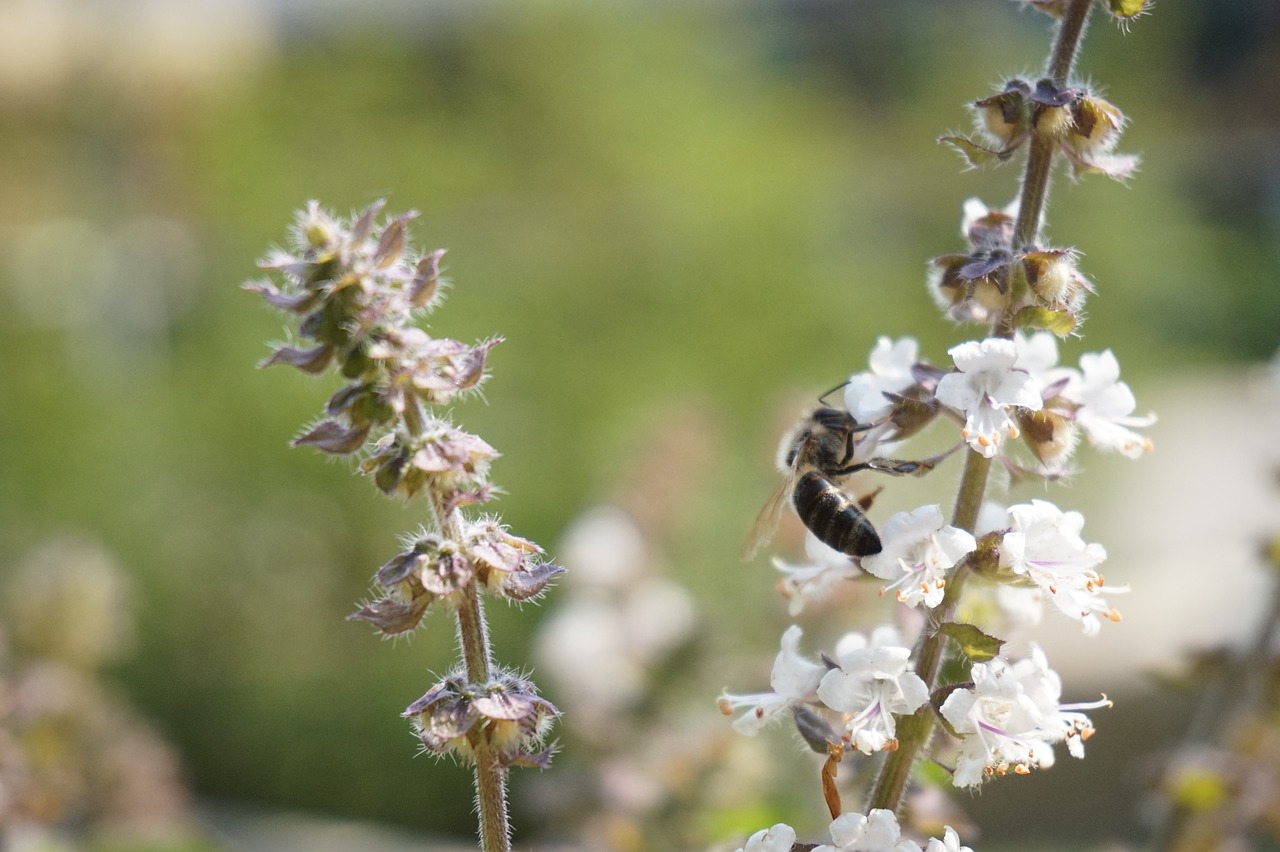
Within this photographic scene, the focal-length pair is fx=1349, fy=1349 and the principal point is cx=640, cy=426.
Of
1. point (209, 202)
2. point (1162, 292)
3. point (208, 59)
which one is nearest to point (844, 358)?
point (1162, 292)

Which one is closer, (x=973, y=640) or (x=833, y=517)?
(x=973, y=640)

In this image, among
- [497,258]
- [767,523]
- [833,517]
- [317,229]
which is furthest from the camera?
[497,258]

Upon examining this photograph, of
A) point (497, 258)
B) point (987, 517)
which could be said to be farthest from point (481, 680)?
point (497, 258)

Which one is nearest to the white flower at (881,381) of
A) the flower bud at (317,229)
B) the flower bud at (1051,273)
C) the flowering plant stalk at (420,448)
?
the flower bud at (1051,273)

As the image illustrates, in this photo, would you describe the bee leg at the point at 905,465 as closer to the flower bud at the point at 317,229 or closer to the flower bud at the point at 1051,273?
the flower bud at the point at 1051,273

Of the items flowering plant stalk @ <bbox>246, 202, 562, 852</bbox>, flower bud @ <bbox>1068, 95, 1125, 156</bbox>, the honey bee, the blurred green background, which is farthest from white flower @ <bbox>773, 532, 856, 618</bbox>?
the blurred green background

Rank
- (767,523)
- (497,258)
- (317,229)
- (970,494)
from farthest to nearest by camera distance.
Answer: (497,258) → (767,523) → (970,494) → (317,229)

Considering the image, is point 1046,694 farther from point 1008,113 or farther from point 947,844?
point 1008,113
